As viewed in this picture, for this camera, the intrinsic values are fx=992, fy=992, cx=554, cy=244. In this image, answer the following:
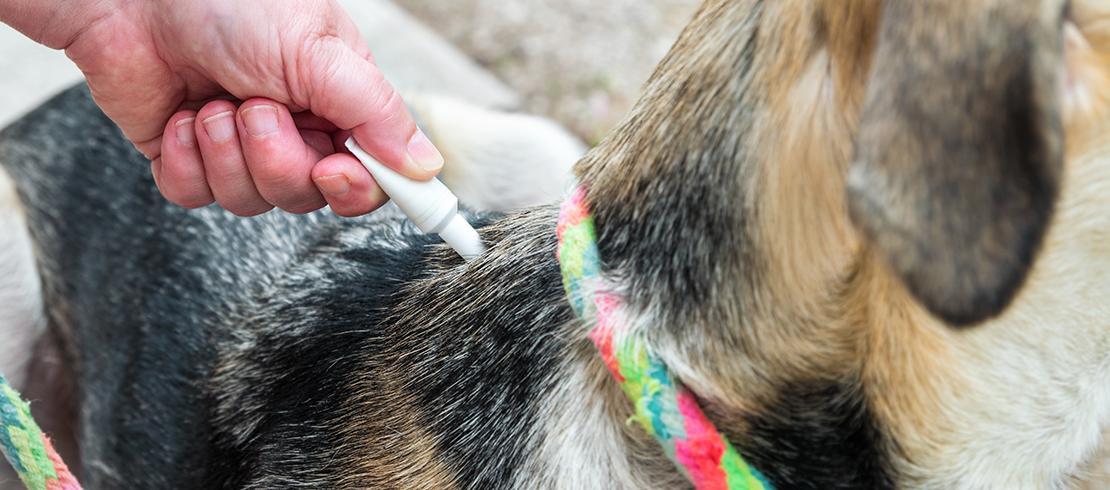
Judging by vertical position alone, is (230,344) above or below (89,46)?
below

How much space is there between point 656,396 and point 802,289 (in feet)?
0.87

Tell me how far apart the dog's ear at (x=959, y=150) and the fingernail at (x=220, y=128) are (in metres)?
1.33

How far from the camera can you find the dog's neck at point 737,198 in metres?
1.38

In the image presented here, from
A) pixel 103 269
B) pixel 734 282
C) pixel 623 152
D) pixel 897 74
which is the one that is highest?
A: pixel 897 74

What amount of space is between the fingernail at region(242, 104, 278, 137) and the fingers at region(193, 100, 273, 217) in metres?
0.06

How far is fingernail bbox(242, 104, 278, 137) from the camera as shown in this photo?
6.45 ft

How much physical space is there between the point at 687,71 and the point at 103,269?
88.8 inches

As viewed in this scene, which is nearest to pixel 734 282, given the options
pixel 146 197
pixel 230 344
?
pixel 230 344

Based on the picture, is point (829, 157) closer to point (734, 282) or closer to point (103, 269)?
point (734, 282)

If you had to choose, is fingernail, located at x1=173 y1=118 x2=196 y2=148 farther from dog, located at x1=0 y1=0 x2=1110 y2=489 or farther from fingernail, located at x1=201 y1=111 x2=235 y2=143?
dog, located at x1=0 y1=0 x2=1110 y2=489

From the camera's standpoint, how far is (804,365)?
4.97 feet

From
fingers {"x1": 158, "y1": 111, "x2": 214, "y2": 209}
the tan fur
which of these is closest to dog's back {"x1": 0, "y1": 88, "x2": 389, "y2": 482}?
fingers {"x1": 158, "y1": 111, "x2": 214, "y2": 209}

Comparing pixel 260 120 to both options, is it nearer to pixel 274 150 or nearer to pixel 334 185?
pixel 274 150

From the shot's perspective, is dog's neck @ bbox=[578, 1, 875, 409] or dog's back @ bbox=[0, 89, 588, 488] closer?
dog's neck @ bbox=[578, 1, 875, 409]
